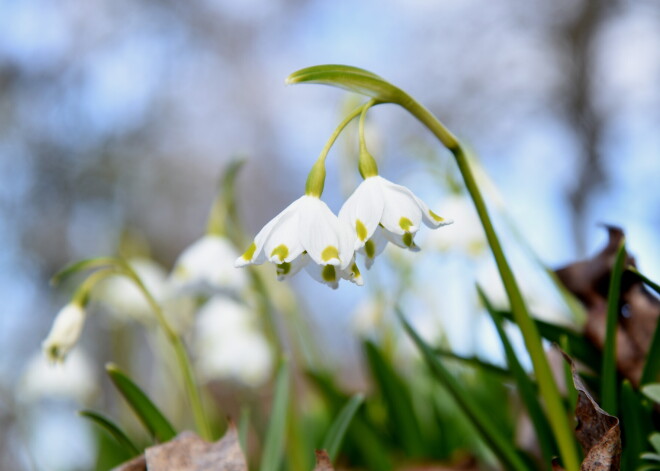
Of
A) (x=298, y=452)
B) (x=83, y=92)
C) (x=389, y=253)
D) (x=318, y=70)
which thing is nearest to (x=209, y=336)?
(x=389, y=253)

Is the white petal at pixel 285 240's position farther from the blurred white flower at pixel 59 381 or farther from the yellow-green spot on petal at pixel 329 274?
the blurred white flower at pixel 59 381

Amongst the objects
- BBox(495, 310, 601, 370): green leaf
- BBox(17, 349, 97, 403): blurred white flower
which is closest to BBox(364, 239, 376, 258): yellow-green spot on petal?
BBox(495, 310, 601, 370): green leaf

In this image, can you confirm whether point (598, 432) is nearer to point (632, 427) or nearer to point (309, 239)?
point (632, 427)

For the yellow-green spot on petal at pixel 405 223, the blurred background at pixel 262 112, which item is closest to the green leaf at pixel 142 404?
the yellow-green spot on petal at pixel 405 223

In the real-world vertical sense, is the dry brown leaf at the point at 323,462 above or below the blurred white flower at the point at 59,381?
above

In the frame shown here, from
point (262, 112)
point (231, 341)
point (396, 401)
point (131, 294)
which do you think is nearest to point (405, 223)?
point (396, 401)

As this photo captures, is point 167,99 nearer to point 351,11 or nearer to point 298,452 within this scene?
point 351,11
